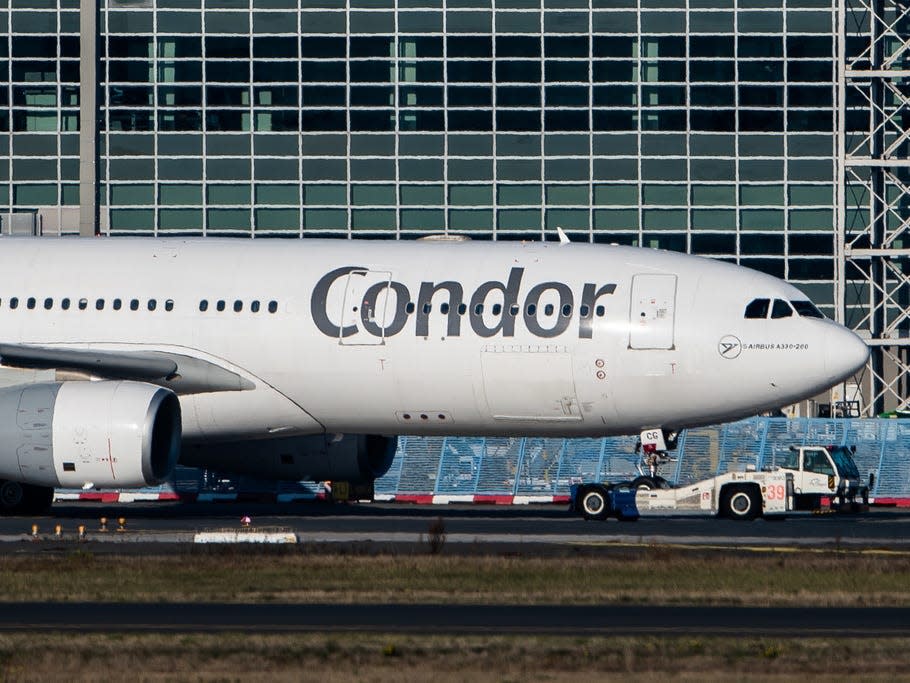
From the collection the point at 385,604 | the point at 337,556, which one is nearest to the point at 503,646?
the point at 385,604

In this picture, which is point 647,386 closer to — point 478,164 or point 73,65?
point 478,164

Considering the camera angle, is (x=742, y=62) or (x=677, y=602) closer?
(x=677, y=602)

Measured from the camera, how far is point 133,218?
165ft

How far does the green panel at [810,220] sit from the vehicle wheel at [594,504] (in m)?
24.5

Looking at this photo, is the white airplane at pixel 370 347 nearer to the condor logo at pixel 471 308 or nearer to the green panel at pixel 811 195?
the condor logo at pixel 471 308

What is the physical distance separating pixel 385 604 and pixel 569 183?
3469 centimetres

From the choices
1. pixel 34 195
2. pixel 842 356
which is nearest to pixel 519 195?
pixel 34 195

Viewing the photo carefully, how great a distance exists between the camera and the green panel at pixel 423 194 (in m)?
49.9

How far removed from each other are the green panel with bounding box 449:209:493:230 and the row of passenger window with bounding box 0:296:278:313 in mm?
22926

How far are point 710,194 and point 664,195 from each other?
1.30 m

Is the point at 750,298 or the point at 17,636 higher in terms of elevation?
the point at 750,298

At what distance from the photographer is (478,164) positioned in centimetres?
4994

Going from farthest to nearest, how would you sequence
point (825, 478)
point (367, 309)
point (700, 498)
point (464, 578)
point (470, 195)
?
1. point (470, 195)
2. point (825, 478)
3. point (700, 498)
4. point (367, 309)
5. point (464, 578)

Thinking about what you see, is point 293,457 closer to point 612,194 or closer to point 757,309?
point 757,309
